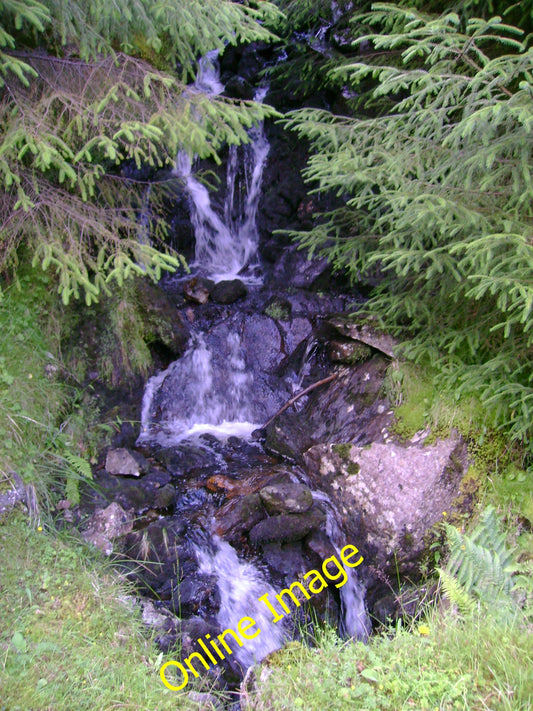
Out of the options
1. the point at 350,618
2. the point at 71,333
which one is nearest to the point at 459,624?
the point at 350,618

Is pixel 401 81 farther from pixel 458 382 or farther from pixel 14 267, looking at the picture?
pixel 14 267

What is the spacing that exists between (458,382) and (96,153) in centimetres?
497

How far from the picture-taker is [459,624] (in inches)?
119

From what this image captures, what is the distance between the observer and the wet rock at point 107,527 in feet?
15.4

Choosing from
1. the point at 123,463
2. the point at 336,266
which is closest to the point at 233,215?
the point at 336,266

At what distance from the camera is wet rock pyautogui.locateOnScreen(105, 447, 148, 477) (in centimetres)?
571

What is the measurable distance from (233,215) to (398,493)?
307 inches

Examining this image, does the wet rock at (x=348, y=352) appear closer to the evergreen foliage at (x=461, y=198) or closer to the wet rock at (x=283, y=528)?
the evergreen foliage at (x=461, y=198)

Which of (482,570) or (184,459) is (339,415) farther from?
(482,570)

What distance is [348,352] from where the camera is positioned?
6445 mm

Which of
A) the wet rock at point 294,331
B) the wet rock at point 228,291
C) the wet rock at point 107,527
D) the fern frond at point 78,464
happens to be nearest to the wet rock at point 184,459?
the wet rock at point 107,527

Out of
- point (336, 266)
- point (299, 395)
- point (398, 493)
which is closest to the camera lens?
point (398, 493)

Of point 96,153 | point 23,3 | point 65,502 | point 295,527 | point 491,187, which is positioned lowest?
point 295,527

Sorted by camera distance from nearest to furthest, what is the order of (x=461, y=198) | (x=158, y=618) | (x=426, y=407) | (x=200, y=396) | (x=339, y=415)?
1. (x=158, y=618)
2. (x=461, y=198)
3. (x=426, y=407)
4. (x=339, y=415)
5. (x=200, y=396)
